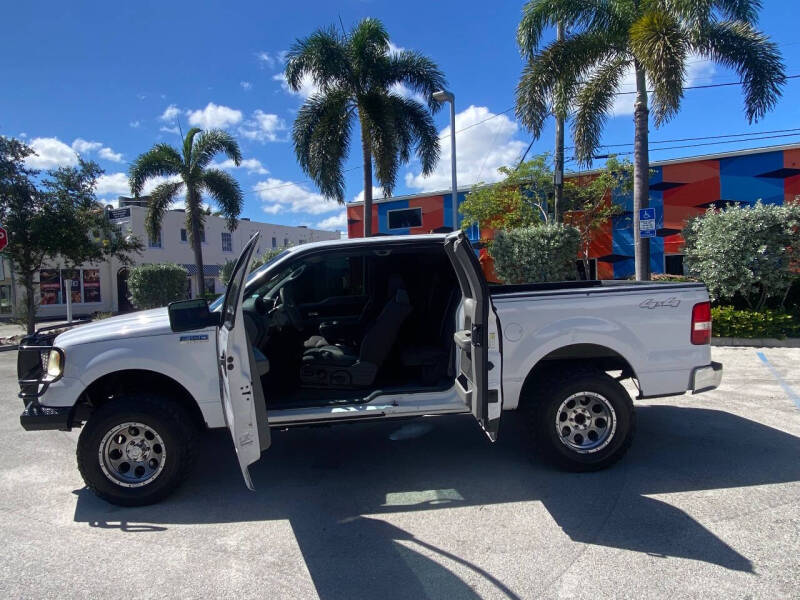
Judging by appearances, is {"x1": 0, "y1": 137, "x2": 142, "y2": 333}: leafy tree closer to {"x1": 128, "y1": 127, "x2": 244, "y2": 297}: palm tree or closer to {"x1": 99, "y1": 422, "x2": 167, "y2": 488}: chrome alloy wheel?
{"x1": 128, "y1": 127, "x2": 244, "y2": 297}: palm tree

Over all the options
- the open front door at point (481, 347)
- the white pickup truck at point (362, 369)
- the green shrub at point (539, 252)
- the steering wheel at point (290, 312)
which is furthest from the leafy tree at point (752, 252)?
the steering wheel at point (290, 312)

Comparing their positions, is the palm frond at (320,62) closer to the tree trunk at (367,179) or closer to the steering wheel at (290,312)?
the tree trunk at (367,179)

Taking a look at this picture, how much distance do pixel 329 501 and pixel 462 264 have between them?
2.01m

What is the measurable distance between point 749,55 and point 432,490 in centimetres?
1241

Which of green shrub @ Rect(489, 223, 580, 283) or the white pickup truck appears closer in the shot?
the white pickup truck

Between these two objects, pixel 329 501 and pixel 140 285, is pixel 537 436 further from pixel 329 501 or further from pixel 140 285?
pixel 140 285

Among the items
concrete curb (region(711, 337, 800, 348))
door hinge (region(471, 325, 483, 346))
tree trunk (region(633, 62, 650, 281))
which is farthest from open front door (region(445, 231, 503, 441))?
→ tree trunk (region(633, 62, 650, 281))

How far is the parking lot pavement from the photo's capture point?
2.96 metres

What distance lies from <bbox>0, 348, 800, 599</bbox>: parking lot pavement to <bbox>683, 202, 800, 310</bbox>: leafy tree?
6078 mm

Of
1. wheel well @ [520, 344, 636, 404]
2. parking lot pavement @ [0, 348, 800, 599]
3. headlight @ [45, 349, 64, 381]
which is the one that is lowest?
parking lot pavement @ [0, 348, 800, 599]

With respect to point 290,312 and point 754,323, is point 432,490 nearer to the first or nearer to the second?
point 290,312

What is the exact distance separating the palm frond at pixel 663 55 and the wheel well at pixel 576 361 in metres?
8.41

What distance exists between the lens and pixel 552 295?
4281mm

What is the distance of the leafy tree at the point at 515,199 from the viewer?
19.2 m
